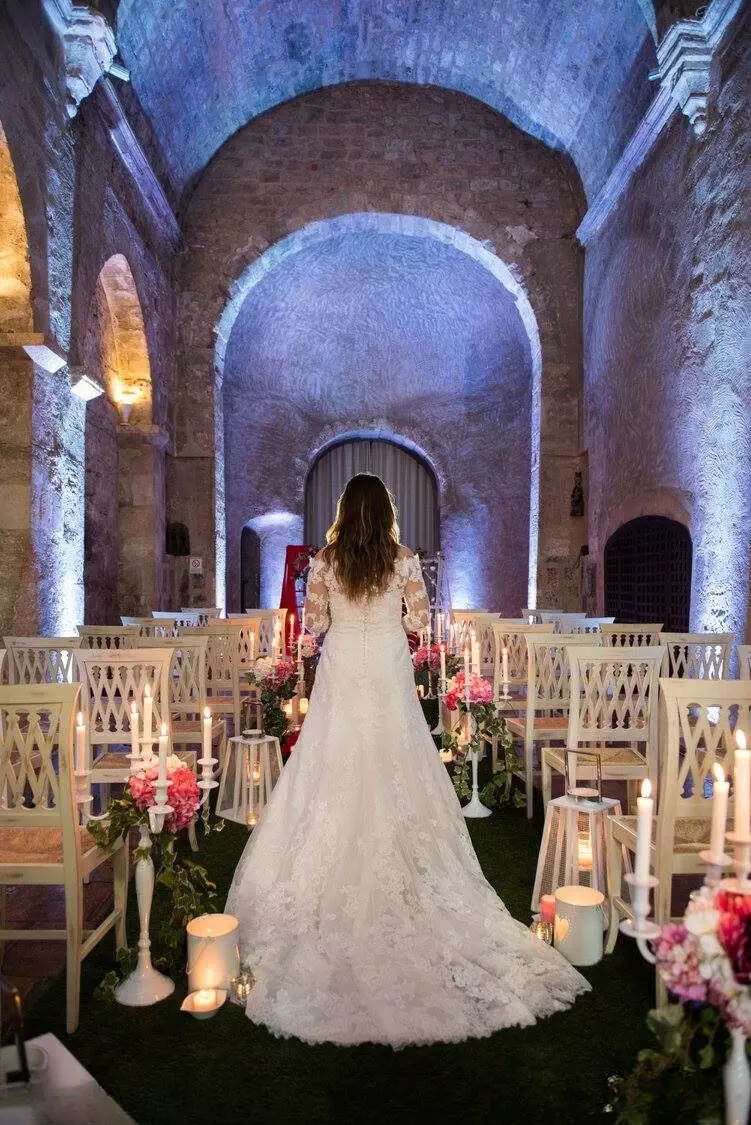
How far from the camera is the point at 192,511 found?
35.3 feet

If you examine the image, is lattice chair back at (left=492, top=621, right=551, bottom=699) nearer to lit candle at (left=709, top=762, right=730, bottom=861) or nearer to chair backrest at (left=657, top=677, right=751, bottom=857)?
chair backrest at (left=657, top=677, right=751, bottom=857)

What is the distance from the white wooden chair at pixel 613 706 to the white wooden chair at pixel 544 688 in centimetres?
57

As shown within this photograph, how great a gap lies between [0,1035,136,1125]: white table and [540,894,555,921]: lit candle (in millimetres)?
1825

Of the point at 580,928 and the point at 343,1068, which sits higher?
the point at 580,928

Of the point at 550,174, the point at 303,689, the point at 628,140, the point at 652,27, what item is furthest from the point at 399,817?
the point at 550,174

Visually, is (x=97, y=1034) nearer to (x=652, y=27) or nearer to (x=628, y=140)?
(x=652, y=27)

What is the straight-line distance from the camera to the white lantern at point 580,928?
2561mm

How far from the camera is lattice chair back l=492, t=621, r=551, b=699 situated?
4880 millimetres

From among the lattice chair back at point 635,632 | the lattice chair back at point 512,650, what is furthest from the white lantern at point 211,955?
the lattice chair back at point 635,632

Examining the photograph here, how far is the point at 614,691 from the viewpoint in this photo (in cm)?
348

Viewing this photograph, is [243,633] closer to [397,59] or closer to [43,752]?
[43,752]

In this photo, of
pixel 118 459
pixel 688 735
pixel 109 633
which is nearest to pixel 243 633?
pixel 109 633

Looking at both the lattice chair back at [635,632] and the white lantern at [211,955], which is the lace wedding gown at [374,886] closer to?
the white lantern at [211,955]

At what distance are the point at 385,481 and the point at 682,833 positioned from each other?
1311 cm
